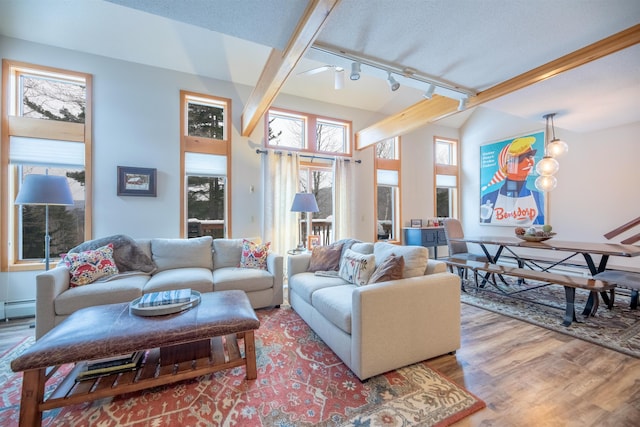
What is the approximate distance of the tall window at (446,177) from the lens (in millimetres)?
6492

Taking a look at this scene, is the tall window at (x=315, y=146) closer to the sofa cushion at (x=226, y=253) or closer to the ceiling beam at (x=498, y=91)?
the ceiling beam at (x=498, y=91)

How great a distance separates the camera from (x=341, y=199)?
5031 millimetres

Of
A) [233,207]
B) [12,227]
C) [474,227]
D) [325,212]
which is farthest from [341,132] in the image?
[12,227]

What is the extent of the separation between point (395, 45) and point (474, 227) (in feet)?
18.2

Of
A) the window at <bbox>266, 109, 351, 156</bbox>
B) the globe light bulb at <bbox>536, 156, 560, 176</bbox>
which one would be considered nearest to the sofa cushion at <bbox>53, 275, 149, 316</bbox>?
the window at <bbox>266, 109, 351, 156</bbox>

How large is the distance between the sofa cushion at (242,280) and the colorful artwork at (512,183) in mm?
5451

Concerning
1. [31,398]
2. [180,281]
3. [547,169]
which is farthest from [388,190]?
[31,398]

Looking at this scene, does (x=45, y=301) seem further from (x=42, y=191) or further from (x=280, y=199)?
(x=280, y=199)

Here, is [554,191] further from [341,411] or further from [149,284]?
[149,284]

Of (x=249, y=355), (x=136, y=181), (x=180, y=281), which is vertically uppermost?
(x=136, y=181)

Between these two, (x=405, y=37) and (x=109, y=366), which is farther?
(x=405, y=37)

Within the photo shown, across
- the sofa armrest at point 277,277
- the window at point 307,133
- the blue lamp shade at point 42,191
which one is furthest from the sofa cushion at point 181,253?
the window at point 307,133

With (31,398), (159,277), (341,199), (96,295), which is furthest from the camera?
(341,199)

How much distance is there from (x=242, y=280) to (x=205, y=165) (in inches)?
84.3
